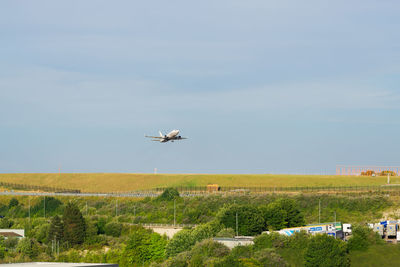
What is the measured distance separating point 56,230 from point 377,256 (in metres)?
71.7

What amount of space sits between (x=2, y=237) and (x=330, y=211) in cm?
7712

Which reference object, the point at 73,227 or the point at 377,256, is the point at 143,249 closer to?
the point at 73,227

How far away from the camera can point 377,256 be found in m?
121

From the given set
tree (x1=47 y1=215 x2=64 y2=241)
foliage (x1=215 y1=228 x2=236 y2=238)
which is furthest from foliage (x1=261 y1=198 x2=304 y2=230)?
tree (x1=47 y1=215 x2=64 y2=241)

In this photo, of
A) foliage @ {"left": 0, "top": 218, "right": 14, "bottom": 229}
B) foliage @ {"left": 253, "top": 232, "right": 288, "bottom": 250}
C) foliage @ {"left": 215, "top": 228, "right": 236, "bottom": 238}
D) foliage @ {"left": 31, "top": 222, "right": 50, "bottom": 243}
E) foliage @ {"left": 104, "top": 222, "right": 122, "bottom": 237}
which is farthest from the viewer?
foliage @ {"left": 0, "top": 218, "right": 14, "bottom": 229}

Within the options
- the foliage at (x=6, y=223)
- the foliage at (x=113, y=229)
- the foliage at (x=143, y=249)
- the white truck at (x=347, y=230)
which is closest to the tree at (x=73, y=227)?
the foliage at (x=113, y=229)

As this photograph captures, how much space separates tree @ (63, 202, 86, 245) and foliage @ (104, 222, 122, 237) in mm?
6751

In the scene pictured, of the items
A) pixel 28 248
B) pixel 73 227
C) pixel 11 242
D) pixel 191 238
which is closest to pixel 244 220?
pixel 191 238

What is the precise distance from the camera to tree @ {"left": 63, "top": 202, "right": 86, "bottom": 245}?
508ft

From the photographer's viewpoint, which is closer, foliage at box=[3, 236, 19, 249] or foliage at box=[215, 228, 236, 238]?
foliage at box=[215, 228, 236, 238]

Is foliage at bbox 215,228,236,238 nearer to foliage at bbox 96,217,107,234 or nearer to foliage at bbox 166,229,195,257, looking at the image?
foliage at bbox 166,229,195,257

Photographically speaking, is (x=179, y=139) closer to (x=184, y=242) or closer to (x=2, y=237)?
(x=184, y=242)

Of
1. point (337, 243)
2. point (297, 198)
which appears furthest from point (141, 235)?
point (297, 198)

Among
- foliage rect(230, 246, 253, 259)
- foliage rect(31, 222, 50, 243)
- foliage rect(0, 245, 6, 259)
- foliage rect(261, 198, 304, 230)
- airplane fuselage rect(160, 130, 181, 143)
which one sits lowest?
foliage rect(0, 245, 6, 259)
